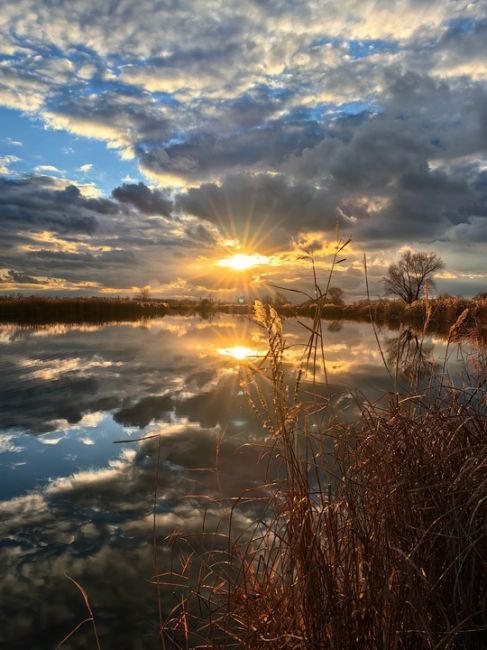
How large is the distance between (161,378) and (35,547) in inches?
282

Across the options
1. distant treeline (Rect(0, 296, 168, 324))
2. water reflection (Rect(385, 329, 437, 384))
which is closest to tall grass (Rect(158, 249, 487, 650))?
water reflection (Rect(385, 329, 437, 384))

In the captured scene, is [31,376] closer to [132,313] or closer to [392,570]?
[392,570]

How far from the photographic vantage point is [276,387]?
207cm

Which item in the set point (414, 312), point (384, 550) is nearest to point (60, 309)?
point (414, 312)

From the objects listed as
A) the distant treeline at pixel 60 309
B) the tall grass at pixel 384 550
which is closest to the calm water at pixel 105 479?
the tall grass at pixel 384 550

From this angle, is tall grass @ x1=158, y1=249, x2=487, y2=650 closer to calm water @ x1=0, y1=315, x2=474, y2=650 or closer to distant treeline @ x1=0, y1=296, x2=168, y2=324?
calm water @ x1=0, y1=315, x2=474, y2=650

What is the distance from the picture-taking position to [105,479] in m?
5.02

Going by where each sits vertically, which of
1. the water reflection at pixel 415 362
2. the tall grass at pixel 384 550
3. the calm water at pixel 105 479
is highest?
the water reflection at pixel 415 362

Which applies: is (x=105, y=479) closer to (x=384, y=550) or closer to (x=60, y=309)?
(x=384, y=550)

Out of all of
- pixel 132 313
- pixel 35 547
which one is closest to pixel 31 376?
pixel 35 547

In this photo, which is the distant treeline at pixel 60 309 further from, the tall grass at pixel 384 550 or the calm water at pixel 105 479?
the tall grass at pixel 384 550

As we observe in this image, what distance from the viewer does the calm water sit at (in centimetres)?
298

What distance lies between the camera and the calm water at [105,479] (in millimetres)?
2982

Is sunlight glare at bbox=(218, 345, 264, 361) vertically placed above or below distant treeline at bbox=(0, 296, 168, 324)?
below
